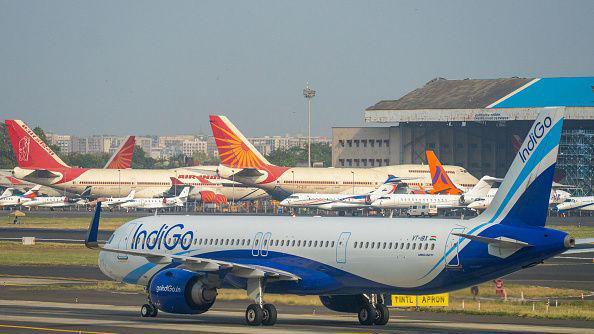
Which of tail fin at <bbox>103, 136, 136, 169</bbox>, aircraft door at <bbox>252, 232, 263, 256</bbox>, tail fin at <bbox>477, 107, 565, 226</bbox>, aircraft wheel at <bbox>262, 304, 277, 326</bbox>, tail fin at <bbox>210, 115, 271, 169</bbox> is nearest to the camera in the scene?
tail fin at <bbox>477, 107, 565, 226</bbox>

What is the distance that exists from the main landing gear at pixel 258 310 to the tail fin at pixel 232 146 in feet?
380

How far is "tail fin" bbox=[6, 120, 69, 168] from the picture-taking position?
522 feet

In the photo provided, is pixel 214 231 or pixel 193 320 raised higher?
pixel 214 231

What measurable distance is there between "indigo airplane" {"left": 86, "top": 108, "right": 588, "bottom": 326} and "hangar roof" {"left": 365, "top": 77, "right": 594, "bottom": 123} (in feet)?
420

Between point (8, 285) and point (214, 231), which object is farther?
point (8, 285)

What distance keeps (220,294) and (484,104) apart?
4900 inches

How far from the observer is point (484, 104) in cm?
16800

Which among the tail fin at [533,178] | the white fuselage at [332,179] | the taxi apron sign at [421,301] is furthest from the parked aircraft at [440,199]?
the tail fin at [533,178]

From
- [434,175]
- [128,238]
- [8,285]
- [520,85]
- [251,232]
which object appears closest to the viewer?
[251,232]

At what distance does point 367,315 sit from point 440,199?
323 feet

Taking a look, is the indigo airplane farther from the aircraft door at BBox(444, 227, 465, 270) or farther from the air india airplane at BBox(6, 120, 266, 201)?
the air india airplane at BBox(6, 120, 266, 201)

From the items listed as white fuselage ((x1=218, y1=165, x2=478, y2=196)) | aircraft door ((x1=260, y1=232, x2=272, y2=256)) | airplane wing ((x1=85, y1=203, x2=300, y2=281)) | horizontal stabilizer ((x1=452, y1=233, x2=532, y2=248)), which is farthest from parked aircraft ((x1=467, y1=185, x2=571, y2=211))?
horizontal stabilizer ((x1=452, y1=233, x2=532, y2=248))

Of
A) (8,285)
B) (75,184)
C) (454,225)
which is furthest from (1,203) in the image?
(454,225)

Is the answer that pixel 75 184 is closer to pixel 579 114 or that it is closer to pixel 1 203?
pixel 1 203
